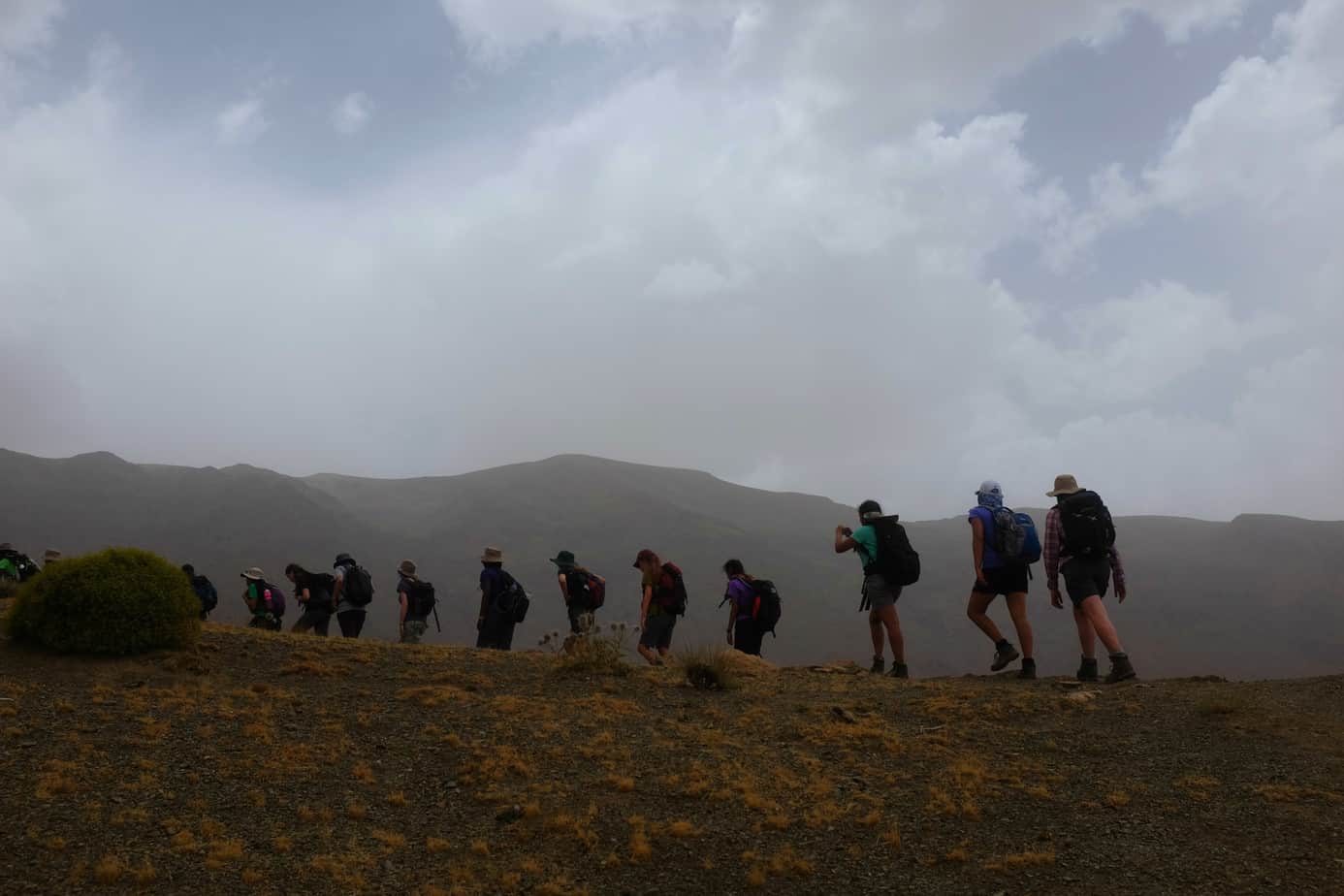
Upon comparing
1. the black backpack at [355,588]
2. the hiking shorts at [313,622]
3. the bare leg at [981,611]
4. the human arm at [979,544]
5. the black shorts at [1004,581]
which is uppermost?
the human arm at [979,544]

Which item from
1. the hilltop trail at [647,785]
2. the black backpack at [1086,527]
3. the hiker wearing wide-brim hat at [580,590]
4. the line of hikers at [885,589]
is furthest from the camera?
the hiker wearing wide-brim hat at [580,590]

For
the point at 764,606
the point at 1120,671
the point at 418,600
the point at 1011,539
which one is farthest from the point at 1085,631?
the point at 418,600

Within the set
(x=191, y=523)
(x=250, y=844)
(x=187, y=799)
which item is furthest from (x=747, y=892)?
(x=191, y=523)

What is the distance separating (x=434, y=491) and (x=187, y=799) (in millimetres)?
106442

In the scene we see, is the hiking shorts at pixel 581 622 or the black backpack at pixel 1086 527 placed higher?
the black backpack at pixel 1086 527

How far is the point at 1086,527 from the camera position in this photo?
31.4ft

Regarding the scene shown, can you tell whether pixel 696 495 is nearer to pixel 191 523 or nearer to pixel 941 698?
pixel 191 523

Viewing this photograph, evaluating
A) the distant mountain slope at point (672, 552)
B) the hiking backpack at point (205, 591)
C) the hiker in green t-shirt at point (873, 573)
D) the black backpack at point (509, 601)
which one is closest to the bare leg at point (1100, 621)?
the hiker in green t-shirt at point (873, 573)

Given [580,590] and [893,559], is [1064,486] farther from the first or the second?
[580,590]

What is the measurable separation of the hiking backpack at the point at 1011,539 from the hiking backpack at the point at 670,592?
449 cm

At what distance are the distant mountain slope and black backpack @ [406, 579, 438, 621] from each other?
5558cm

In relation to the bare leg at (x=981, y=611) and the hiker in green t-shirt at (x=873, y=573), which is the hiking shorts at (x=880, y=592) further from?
the bare leg at (x=981, y=611)

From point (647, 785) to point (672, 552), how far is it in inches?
3314

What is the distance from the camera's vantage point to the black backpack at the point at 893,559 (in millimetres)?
10711
